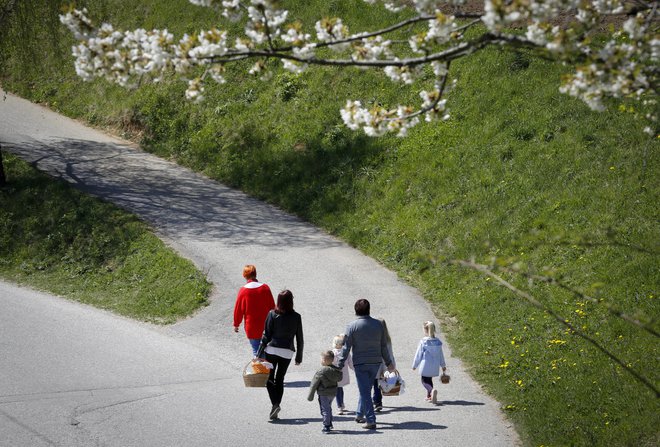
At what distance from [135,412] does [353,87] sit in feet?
43.3

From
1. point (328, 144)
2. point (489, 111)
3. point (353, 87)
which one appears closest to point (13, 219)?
point (328, 144)

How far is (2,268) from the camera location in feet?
55.2

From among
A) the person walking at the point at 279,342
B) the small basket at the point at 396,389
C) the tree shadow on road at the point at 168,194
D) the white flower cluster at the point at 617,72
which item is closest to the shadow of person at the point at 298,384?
the person walking at the point at 279,342

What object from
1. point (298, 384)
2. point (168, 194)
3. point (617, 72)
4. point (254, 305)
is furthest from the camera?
point (168, 194)

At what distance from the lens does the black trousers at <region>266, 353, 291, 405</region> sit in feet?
31.1

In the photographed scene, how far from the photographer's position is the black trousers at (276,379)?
9.47m

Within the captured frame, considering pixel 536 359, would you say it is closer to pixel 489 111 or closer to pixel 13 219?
pixel 489 111

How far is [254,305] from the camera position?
1072 centimetres

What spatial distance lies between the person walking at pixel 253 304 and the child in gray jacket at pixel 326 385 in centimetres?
186

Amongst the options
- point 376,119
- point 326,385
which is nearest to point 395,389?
point 326,385

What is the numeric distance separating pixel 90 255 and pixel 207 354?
6.12m

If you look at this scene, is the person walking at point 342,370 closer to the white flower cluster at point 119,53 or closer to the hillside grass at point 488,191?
the hillside grass at point 488,191

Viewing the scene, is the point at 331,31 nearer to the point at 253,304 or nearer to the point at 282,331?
the point at 282,331

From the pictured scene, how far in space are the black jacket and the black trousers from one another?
0.51ft
